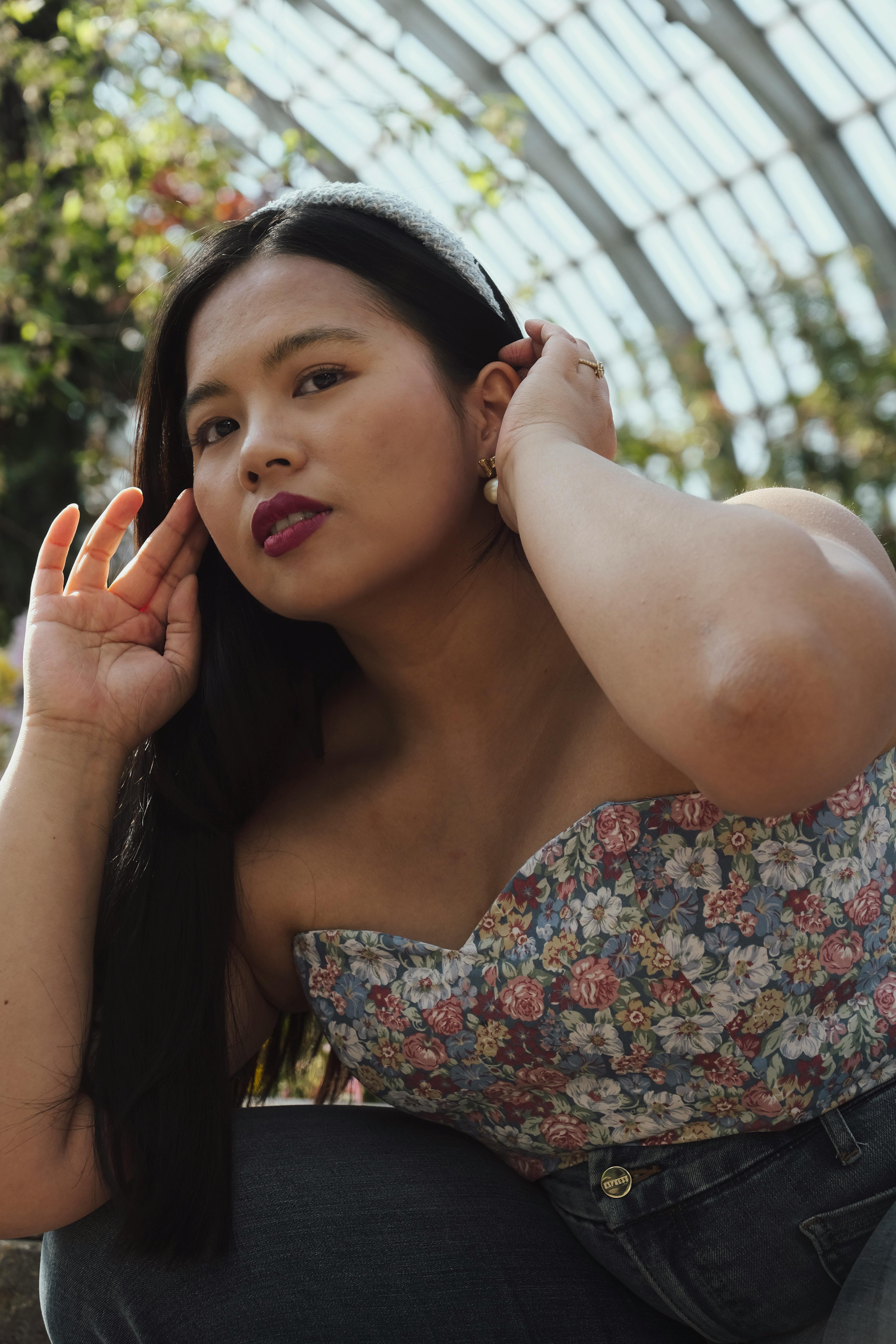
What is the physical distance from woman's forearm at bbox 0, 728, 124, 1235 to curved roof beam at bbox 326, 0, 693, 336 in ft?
45.2

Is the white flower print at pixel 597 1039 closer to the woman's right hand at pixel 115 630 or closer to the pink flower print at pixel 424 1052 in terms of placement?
the pink flower print at pixel 424 1052

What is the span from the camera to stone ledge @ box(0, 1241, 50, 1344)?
7.11 ft

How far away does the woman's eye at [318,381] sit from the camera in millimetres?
1875

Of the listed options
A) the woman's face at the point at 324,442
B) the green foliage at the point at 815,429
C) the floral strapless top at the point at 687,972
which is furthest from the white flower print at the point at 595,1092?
the green foliage at the point at 815,429

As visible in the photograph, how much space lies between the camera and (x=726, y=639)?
1.38 meters

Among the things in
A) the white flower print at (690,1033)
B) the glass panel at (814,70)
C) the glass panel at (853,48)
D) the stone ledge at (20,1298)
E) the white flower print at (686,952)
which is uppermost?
the glass panel at (853,48)

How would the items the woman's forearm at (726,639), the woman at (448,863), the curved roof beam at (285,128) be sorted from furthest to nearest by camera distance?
1. the curved roof beam at (285,128)
2. the woman at (448,863)
3. the woman's forearm at (726,639)

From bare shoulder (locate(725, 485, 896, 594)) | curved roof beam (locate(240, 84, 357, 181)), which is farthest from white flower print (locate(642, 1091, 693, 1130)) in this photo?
curved roof beam (locate(240, 84, 357, 181))

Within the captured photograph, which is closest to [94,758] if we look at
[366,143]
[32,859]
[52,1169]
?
[32,859]

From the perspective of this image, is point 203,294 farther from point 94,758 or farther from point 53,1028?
point 53,1028

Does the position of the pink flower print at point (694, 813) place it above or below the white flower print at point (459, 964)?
above

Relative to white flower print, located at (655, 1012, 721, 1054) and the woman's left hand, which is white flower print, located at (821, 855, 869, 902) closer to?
white flower print, located at (655, 1012, 721, 1054)

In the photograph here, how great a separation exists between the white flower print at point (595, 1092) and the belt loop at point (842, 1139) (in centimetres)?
29

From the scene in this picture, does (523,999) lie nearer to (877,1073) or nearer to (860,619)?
(877,1073)
